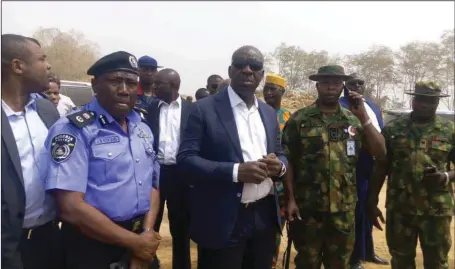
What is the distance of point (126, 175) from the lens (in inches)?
83.7

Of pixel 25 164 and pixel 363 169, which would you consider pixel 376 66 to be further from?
pixel 25 164

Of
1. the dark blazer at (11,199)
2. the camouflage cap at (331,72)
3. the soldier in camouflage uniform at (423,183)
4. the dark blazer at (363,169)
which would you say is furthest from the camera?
the dark blazer at (363,169)

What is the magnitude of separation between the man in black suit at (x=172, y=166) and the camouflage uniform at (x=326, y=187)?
4.28 ft

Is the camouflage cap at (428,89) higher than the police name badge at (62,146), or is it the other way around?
the camouflage cap at (428,89)

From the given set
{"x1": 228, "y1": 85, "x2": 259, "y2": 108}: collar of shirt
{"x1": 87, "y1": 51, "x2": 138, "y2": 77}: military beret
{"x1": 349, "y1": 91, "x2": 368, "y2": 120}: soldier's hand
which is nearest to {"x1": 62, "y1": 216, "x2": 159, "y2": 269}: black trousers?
{"x1": 87, "y1": 51, "x2": 138, "y2": 77}: military beret

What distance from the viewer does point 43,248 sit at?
2.19 meters

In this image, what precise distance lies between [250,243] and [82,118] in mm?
1413

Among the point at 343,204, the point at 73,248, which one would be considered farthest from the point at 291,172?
the point at 73,248

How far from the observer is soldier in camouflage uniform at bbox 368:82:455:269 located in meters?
3.39

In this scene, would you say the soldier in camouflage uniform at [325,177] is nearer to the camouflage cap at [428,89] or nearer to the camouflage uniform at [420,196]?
the camouflage uniform at [420,196]

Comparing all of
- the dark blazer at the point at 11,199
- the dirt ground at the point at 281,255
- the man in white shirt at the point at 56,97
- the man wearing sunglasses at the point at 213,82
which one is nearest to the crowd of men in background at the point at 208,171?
the dark blazer at the point at 11,199

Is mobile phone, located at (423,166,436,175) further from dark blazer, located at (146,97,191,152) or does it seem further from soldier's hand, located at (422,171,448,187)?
dark blazer, located at (146,97,191,152)

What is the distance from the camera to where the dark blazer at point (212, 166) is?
8.29ft

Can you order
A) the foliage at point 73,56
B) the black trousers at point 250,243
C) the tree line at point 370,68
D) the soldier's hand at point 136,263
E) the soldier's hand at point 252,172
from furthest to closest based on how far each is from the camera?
the foliage at point 73,56 → the tree line at point 370,68 → the black trousers at point 250,243 → the soldier's hand at point 252,172 → the soldier's hand at point 136,263
